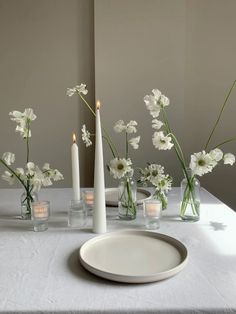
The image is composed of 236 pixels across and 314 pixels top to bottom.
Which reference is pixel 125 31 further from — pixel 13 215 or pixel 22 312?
pixel 22 312

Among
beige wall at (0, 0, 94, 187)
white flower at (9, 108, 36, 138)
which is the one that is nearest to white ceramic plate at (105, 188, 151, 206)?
white flower at (9, 108, 36, 138)

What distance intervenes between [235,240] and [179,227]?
20cm

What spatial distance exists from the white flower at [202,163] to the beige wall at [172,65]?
1.31 metres

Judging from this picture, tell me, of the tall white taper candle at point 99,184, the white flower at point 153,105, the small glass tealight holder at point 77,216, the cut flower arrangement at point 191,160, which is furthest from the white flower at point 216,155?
the small glass tealight holder at point 77,216

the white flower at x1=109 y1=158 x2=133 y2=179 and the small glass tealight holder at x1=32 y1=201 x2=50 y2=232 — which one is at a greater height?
the white flower at x1=109 y1=158 x2=133 y2=179

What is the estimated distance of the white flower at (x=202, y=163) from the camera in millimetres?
1242

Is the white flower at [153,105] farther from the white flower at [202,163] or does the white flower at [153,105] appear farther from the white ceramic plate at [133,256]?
the white ceramic plate at [133,256]

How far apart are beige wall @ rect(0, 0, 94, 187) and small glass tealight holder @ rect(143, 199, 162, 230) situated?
1426 millimetres

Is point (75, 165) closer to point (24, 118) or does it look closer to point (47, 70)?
point (24, 118)

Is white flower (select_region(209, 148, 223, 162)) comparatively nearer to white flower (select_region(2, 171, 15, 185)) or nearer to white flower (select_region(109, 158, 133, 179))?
white flower (select_region(109, 158, 133, 179))

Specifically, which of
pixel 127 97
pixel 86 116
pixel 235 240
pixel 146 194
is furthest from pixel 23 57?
pixel 235 240

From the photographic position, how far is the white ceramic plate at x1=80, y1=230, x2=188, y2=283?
90cm

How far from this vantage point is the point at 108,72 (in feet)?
8.20

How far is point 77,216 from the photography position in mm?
1281
